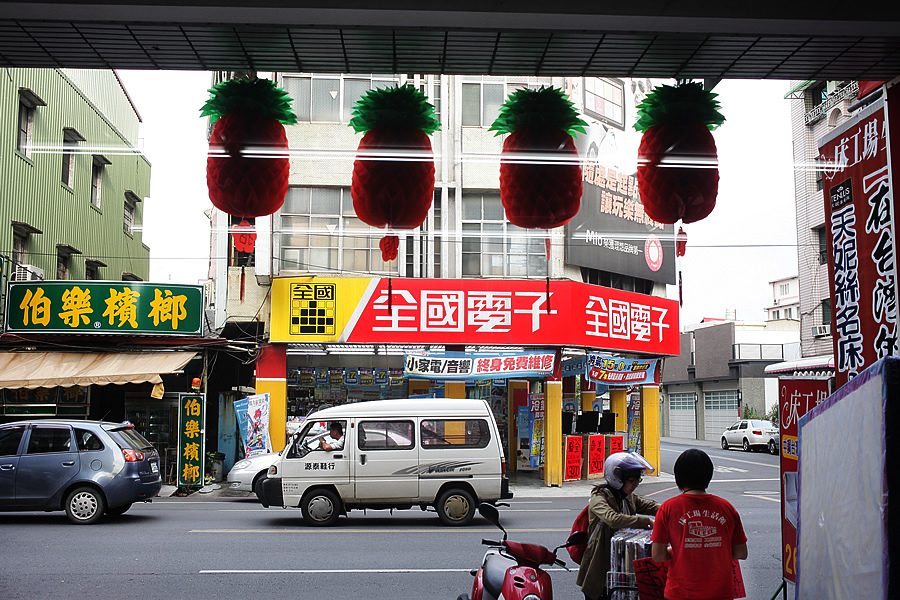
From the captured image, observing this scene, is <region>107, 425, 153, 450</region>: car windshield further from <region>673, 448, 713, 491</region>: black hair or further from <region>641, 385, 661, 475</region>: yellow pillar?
<region>641, 385, 661, 475</region>: yellow pillar

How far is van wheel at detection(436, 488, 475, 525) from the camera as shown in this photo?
1220 centimetres

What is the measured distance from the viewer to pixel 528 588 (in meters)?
5.07

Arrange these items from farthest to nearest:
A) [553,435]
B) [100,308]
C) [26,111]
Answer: [553,435], [26,111], [100,308]

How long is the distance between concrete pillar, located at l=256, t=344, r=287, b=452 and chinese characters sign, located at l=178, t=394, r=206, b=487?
71.7 inches

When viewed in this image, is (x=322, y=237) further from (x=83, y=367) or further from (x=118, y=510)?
(x=118, y=510)

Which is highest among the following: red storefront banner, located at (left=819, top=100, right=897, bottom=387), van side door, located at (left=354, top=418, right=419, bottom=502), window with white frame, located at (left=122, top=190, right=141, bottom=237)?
window with white frame, located at (left=122, top=190, right=141, bottom=237)

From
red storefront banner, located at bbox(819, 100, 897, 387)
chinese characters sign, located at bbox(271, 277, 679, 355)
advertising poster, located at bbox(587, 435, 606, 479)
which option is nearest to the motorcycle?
red storefront banner, located at bbox(819, 100, 897, 387)

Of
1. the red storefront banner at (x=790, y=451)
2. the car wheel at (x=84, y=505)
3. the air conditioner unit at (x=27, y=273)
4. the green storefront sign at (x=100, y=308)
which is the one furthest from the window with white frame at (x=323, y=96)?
the red storefront banner at (x=790, y=451)

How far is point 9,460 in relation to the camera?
1216cm

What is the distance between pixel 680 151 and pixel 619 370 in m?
16.1

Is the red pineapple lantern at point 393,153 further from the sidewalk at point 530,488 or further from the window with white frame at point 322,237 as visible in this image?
the window with white frame at point 322,237

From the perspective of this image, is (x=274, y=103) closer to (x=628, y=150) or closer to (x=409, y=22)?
(x=409, y=22)

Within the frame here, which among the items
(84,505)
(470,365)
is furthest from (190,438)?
(470,365)

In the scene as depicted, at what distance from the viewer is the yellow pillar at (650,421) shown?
868 inches
